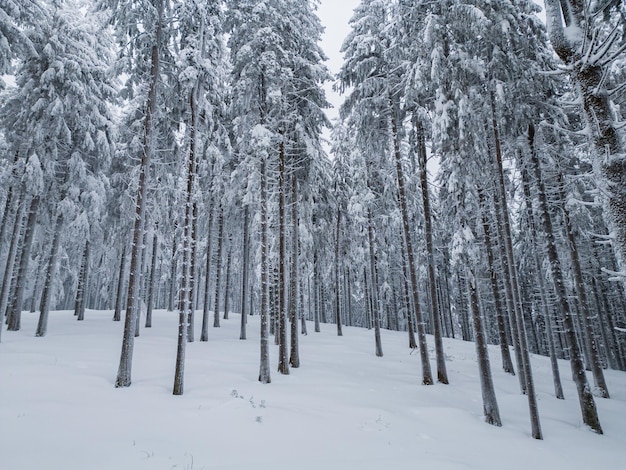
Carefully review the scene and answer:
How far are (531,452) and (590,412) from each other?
14.6ft

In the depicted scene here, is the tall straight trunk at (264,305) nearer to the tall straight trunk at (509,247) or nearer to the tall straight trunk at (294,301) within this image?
the tall straight trunk at (294,301)

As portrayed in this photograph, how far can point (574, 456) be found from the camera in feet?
27.0

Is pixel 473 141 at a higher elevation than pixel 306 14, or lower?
lower

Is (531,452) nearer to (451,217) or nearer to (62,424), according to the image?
(451,217)

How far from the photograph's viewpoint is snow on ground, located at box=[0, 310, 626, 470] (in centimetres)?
621

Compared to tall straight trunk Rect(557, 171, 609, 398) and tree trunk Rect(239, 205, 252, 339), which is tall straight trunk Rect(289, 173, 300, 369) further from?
tall straight trunk Rect(557, 171, 609, 398)

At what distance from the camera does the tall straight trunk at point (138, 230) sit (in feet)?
32.5

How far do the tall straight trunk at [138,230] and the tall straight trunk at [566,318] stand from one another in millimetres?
13645

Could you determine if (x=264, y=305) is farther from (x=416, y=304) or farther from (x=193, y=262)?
(x=416, y=304)

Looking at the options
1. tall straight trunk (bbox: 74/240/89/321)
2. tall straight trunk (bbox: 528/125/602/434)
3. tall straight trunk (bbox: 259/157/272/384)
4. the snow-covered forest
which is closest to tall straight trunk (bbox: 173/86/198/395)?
the snow-covered forest

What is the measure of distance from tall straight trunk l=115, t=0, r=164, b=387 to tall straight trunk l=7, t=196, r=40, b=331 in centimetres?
981

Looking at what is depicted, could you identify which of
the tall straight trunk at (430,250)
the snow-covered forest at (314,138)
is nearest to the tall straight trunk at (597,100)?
the snow-covered forest at (314,138)

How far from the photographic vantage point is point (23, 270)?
16734 millimetres

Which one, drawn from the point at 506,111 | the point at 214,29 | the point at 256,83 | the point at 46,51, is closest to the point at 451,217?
the point at 506,111
